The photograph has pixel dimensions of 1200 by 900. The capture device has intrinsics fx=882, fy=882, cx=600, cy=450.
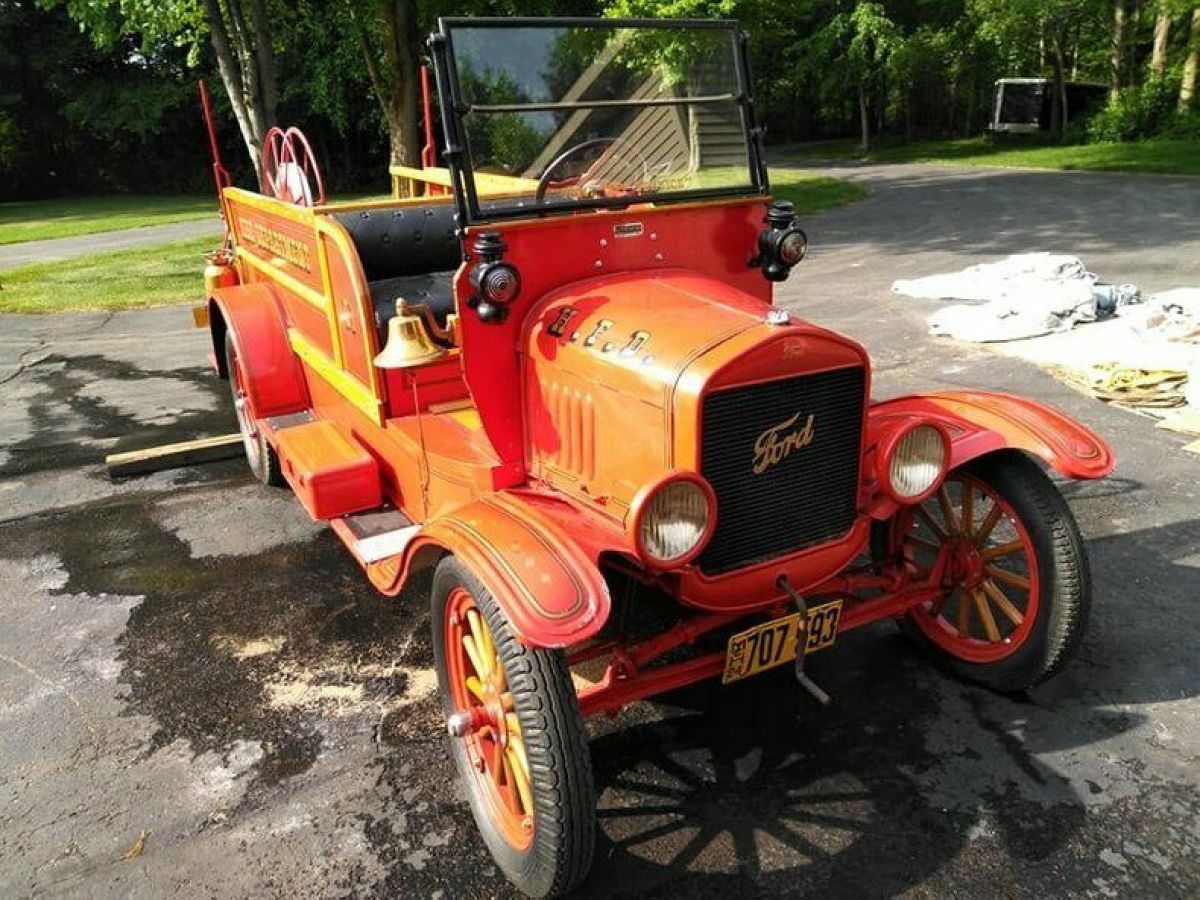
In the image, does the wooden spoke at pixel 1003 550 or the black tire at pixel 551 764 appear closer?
the black tire at pixel 551 764

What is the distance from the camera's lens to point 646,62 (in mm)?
3082

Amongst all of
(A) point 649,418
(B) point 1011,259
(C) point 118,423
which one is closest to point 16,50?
(C) point 118,423

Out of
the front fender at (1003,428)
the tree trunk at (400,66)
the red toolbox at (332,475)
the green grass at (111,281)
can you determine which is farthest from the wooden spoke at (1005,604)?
the tree trunk at (400,66)

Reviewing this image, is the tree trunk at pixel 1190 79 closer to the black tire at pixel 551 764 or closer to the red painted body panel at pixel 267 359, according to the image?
the red painted body panel at pixel 267 359

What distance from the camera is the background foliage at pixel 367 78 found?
23.3 m

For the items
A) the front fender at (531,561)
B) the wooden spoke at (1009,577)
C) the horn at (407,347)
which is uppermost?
the horn at (407,347)

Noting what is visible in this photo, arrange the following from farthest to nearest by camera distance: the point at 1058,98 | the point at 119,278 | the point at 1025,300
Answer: the point at 1058,98, the point at 119,278, the point at 1025,300

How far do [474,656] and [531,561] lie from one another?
458mm

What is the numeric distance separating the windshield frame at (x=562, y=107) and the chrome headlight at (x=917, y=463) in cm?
119

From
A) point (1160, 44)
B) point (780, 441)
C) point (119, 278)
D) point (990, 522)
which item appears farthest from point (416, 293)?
point (1160, 44)

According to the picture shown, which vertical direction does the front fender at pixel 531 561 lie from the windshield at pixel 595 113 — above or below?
below

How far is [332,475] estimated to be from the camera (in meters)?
3.53

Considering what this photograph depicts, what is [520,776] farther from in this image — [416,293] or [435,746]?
[416,293]

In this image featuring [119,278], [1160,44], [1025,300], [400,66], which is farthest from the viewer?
[1160,44]
